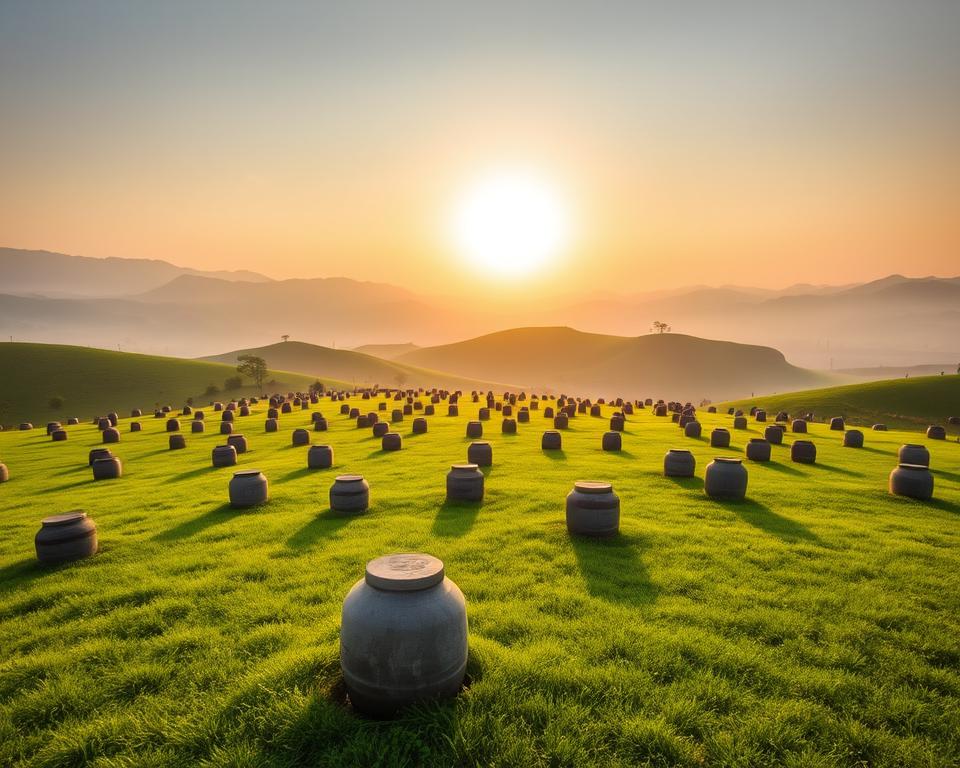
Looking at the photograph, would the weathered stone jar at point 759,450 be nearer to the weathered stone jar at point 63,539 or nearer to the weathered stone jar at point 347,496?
the weathered stone jar at point 347,496

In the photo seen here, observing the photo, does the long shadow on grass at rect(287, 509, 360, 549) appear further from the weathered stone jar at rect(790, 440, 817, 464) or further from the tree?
the tree

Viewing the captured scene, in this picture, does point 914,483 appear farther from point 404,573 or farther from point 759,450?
point 404,573

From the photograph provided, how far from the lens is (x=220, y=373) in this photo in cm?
10419

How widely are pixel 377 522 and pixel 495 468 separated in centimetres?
752

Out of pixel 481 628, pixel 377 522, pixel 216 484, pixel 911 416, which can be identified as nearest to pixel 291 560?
pixel 377 522

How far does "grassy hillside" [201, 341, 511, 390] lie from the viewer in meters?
164

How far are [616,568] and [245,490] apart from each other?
1087 cm

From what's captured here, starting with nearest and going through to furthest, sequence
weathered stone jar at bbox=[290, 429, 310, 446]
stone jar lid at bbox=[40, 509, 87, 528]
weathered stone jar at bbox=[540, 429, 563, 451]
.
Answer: stone jar lid at bbox=[40, 509, 87, 528] → weathered stone jar at bbox=[540, 429, 563, 451] → weathered stone jar at bbox=[290, 429, 310, 446]

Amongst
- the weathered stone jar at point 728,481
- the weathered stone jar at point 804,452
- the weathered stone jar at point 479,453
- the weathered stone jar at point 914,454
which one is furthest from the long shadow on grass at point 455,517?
the weathered stone jar at point 914,454

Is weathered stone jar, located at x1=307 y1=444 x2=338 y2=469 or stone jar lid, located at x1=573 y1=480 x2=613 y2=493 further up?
stone jar lid, located at x1=573 y1=480 x2=613 y2=493

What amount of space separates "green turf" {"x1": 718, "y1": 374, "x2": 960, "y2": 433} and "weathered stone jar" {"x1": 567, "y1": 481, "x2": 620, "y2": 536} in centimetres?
5399

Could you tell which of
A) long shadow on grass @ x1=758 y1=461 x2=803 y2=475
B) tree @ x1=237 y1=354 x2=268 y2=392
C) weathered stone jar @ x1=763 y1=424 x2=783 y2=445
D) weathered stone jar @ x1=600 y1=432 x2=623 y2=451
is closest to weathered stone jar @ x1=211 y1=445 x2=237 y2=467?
weathered stone jar @ x1=600 y1=432 x2=623 y2=451

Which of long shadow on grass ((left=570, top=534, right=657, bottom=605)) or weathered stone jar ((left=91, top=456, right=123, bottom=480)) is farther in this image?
weathered stone jar ((left=91, top=456, right=123, bottom=480))

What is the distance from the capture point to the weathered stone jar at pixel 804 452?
65.1 feet
